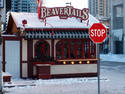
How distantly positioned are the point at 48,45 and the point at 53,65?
1359 mm

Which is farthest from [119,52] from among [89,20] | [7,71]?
[7,71]

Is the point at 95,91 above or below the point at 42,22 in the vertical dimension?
below

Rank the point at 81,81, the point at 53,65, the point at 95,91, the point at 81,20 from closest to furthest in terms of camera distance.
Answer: the point at 95,91, the point at 81,81, the point at 53,65, the point at 81,20

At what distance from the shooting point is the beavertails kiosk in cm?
1753

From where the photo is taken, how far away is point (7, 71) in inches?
695

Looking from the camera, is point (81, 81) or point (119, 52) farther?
point (119, 52)

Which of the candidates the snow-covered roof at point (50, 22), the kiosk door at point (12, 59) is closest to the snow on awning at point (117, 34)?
the snow-covered roof at point (50, 22)

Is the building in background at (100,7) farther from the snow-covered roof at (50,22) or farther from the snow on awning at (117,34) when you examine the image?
the snow-covered roof at (50,22)

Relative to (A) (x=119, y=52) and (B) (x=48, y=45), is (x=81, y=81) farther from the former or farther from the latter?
(A) (x=119, y=52)

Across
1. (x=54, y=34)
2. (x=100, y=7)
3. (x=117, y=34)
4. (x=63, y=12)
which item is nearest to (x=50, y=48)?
(x=54, y=34)

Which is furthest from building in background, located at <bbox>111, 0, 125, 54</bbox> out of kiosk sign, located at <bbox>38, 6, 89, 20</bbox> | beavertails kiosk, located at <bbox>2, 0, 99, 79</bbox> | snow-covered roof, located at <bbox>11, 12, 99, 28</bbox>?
beavertails kiosk, located at <bbox>2, 0, 99, 79</bbox>

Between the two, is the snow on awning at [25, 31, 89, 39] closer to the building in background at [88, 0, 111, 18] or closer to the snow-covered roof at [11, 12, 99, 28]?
the snow-covered roof at [11, 12, 99, 28]

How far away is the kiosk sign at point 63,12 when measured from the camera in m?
18.1

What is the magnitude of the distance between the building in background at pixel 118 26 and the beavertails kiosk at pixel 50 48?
127 ft
